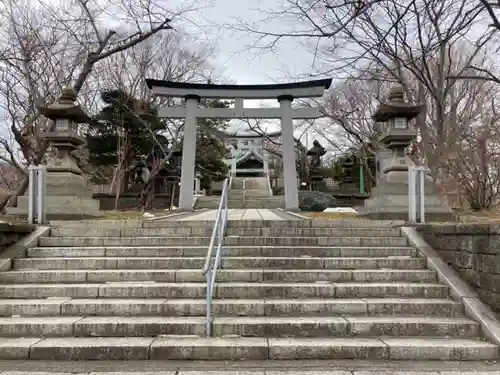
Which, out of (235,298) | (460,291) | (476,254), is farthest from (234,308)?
(476,254)

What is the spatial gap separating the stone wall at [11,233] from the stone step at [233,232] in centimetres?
43

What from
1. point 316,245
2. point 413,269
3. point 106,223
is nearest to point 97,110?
point 106,223

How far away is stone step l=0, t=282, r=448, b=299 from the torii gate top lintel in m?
9.43

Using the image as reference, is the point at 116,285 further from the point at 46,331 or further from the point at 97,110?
the point at 97,110

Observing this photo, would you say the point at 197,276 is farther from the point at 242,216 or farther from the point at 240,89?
the point at 240,89

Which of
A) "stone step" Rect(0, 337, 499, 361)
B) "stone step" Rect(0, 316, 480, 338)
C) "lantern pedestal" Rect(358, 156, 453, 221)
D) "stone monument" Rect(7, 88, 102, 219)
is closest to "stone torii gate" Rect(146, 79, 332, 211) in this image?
"stone monument" Rect(7, 88, 102, 219)

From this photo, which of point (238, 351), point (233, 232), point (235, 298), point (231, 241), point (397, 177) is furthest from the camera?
point (397, 177)

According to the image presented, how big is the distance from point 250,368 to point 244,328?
0.60 meters

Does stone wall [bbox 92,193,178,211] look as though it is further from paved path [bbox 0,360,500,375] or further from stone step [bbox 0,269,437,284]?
paved path [bbox 0,360,500,375]

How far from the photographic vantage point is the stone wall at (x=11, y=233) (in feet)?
18.4

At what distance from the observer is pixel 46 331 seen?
4.20 m

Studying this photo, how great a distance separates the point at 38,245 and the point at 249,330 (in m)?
3.94

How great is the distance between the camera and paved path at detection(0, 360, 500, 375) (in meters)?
3.52

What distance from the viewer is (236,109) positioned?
13.4 meters
